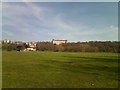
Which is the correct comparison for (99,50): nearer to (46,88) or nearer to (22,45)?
(22,45)

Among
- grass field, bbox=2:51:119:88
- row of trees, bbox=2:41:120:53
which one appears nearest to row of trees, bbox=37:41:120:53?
row of trees, bbox=2:41:120:53

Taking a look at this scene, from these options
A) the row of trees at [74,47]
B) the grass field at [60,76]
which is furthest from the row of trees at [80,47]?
the grass field at [60,76]

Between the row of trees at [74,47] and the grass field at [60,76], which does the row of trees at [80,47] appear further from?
the grass field at [60,76]

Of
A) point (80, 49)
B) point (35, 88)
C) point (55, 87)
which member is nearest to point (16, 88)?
point (35, 88)

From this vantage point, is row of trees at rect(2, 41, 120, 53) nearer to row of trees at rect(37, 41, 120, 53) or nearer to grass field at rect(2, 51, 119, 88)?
row of trees at rect(37, 41, 120, 53)

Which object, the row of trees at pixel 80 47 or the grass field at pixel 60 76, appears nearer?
the grass field at pixel 60 76

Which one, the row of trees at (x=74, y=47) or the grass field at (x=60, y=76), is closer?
the grass field at (x=60, y=76)

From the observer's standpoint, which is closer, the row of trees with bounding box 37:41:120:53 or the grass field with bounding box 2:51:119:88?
the grass field with bounding box 2:51:119:88

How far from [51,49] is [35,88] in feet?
334

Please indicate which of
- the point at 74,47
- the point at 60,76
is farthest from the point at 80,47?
the point at 60,76

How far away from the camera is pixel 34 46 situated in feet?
372

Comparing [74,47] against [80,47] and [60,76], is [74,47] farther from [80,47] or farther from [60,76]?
[60,76]

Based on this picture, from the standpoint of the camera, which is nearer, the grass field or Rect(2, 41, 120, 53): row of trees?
the grass field

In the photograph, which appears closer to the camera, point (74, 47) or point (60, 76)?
point (60, 76)
